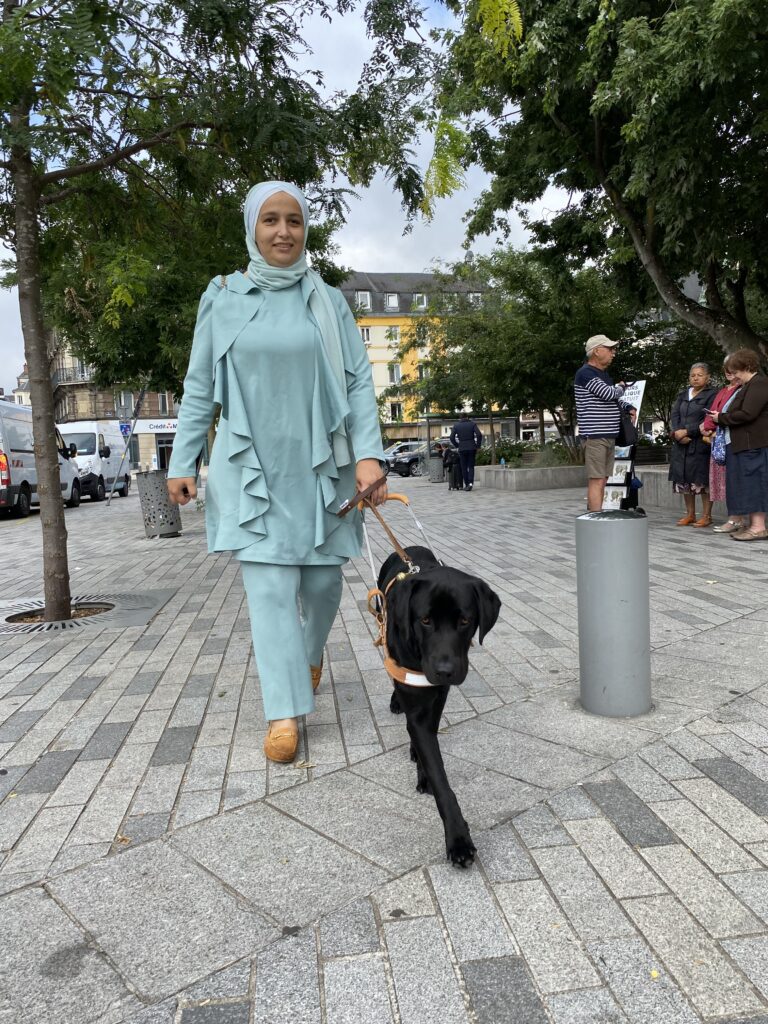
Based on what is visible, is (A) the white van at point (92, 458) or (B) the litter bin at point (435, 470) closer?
(A) the white van at point (92, 458)

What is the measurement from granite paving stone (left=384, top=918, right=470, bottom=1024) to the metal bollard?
1.75 meters

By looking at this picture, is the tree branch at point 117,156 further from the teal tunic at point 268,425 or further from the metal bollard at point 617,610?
the metal bollard at point 617,610

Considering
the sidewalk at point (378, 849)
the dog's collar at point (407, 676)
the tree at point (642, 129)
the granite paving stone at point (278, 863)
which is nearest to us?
the sidewalk at point (378, 849)

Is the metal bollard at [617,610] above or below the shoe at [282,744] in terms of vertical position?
above

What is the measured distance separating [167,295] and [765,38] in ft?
29.6

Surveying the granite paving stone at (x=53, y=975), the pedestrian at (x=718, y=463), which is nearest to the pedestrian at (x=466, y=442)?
the pedestrian at (x=718, y=463)

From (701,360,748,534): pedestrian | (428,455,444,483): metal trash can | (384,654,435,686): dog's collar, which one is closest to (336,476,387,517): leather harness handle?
(384,654,435,686): dog's collar

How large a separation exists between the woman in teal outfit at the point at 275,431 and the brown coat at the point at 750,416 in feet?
18.8

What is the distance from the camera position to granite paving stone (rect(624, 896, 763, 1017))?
5.57 feet

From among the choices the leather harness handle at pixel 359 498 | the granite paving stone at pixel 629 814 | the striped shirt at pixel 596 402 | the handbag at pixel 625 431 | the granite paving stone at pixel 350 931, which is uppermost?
the striped shirt at pixel 596 402

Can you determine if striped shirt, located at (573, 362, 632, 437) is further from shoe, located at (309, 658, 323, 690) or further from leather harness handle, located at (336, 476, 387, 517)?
leather harness handle, located at (336, 476, 387, 517)

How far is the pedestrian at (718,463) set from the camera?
8.13 meters

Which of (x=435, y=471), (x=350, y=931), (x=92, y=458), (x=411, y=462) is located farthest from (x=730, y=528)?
(x=411, y=462)

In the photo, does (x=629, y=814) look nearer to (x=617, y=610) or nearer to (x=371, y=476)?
(x=617, y=610)
